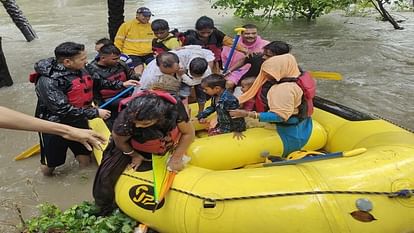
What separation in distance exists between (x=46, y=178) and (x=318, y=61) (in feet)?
20.3

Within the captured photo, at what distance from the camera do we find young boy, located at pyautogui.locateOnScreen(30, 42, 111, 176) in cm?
410

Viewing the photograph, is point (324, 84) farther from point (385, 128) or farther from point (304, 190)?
point (304, 190)

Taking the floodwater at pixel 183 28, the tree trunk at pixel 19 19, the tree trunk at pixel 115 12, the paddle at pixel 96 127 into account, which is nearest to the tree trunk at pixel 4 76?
the floodwater at pixel 183 28

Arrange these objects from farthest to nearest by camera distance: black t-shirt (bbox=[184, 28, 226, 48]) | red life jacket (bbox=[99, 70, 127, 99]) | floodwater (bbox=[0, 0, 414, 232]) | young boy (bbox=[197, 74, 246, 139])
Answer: black t-shirt (bbox=[184, 28, 226, 48]), red life jacket (bbox=[99, 70, 127, 99]), floodwater (bbox=[0, 0, 414, 232]), young boy (bbox=[197, 74, 246, 139])

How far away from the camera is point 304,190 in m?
2.93

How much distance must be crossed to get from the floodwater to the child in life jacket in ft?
2.29

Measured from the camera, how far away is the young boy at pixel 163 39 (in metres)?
5.78

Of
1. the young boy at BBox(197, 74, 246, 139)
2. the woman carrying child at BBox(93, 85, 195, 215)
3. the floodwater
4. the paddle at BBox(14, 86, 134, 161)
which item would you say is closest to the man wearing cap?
the floodwater

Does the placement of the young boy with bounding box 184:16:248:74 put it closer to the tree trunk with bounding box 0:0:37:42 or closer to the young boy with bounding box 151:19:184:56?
the young boy with bounding box 151:19:184:56

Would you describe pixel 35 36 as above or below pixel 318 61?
below

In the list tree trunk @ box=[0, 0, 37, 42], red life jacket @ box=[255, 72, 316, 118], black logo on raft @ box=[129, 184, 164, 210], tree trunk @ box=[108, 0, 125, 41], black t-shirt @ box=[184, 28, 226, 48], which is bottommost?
tree trunk @ box=[0, 0, 37, 42]

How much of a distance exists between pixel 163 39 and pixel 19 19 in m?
7.41

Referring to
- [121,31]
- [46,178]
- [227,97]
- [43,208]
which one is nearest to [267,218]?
[227,97]

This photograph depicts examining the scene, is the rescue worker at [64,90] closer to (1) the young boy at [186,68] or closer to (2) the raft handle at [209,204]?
(1) the young boy at [186,68]
